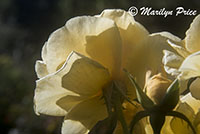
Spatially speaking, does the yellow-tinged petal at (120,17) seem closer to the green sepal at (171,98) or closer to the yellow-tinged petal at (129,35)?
the yellow-tinged petal at (129,35)

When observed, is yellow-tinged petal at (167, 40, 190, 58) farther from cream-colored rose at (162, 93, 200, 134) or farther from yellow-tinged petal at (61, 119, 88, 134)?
yellow-tinged petal at (61, 119, 88, 134)

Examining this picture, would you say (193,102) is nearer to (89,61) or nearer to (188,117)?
(188,117)

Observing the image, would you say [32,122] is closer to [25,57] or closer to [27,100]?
[27,100]

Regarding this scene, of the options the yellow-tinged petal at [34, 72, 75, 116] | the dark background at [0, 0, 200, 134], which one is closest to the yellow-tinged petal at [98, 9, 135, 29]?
the yellow-tinged petal at [34, 72, 75, 116]

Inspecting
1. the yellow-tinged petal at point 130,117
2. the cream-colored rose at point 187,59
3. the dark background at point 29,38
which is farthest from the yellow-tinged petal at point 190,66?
the dark background at point 29,38

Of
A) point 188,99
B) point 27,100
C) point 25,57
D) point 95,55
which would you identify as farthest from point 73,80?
point 25,57

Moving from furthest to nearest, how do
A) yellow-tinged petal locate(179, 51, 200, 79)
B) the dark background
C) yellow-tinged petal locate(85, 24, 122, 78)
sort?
the dark background, yellow-tinged petal locate(85, 24, 122, 78), yellow-tinged petal locate(179, 51, 200, 79)
